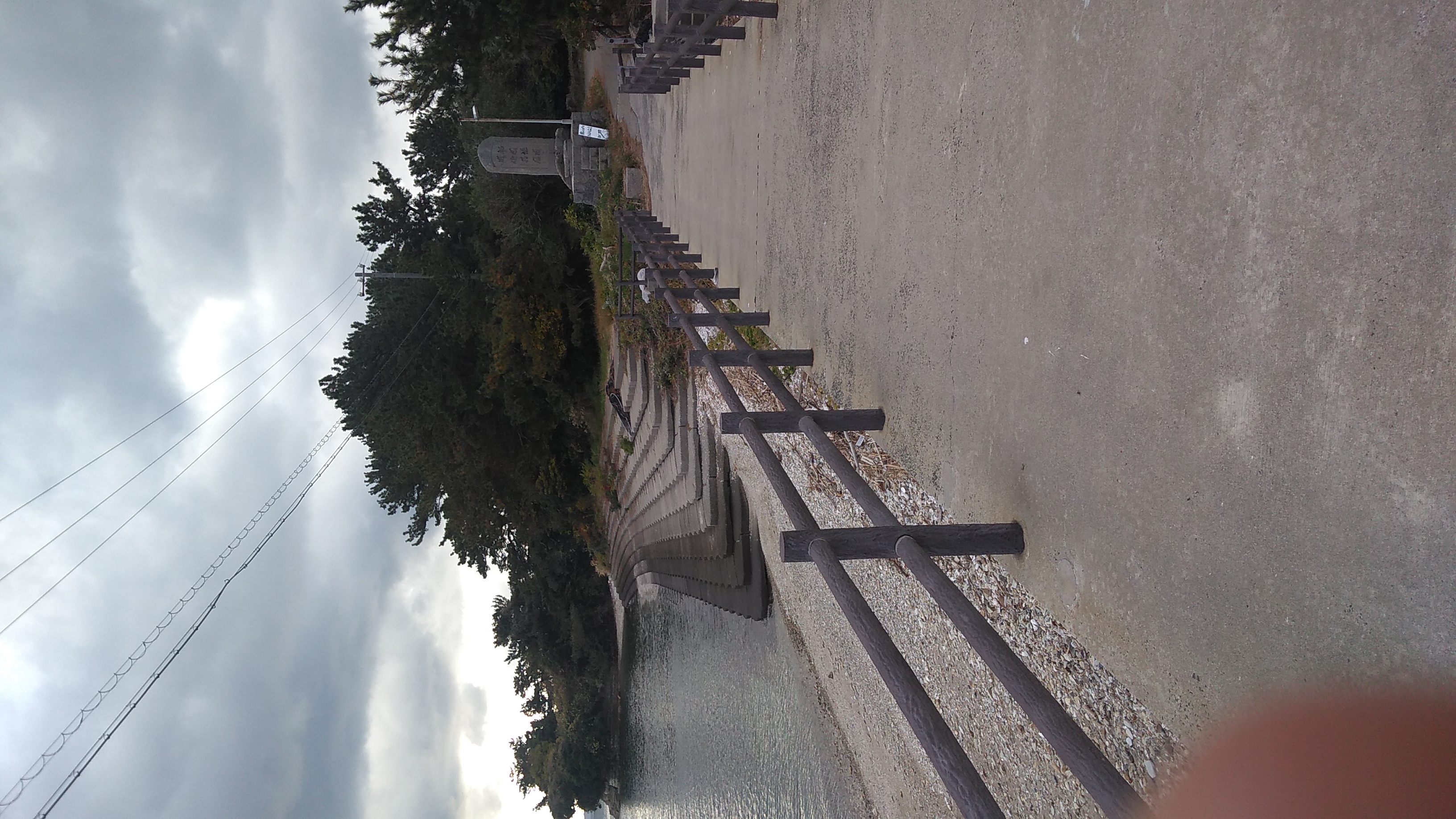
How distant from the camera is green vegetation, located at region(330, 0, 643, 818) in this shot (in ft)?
58.8

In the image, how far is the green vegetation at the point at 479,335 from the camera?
58.8 ft

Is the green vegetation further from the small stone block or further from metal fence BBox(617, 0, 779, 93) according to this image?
metal fence BBox(617, 0, 779, 93)

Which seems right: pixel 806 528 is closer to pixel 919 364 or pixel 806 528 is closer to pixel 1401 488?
pixel 919 364

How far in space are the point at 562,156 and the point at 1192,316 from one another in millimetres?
16573

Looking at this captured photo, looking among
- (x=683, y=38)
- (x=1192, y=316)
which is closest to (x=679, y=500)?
(x=683, y=38)

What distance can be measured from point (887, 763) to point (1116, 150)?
17.5 feet

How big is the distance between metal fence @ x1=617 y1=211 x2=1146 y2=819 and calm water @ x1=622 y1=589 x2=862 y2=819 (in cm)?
474

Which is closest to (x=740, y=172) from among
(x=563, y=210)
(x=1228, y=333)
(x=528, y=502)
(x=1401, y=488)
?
(x=1228, y=333)

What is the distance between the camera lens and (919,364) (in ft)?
13.2

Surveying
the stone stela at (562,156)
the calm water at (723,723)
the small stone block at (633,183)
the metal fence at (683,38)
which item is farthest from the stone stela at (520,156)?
the calm water at (723,723)

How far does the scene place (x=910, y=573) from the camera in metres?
3.42

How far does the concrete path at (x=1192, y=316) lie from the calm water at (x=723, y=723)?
5423mm

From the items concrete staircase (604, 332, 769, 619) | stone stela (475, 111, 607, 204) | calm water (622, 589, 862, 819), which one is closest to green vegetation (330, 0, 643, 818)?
stone stela (475, 111, 607, 204)

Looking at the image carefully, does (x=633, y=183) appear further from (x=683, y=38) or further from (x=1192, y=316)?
(x=1192, y=316)
